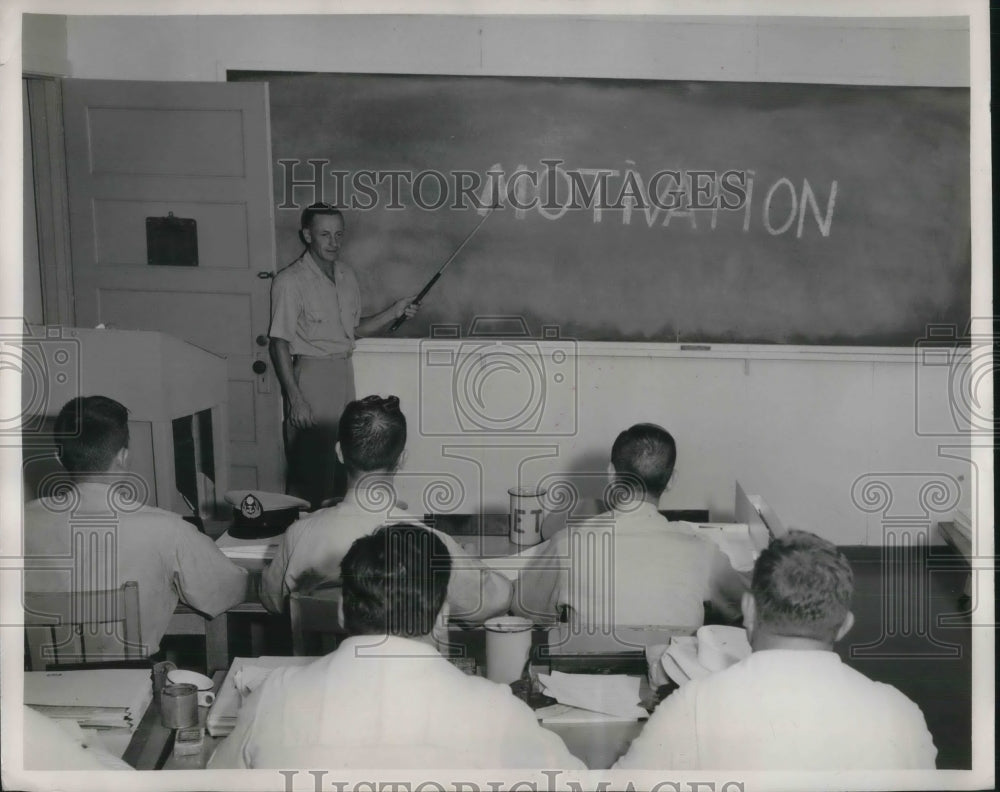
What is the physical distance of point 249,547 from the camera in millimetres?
2637

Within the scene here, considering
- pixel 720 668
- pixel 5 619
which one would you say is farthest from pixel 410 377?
pixel 720 668

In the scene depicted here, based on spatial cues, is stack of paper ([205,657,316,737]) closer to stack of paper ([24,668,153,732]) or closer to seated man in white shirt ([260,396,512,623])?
stack of paper ([24,668,153,732])

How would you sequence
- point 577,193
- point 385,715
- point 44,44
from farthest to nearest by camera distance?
point 577,193 < point 44,44 < point 385,715

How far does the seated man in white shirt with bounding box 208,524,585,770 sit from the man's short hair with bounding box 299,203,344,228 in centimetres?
283

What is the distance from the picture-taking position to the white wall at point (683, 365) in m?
4.10

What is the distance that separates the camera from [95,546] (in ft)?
7.61

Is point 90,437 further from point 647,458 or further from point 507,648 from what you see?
point 647,458

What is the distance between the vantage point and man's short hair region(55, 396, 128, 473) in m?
2.39

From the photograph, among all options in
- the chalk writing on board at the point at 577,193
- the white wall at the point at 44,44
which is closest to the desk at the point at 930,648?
the chalk writing on board at the point at 577,193

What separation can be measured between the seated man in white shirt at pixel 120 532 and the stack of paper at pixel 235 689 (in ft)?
1.56

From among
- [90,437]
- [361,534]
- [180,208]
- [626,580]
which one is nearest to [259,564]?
[361,534]

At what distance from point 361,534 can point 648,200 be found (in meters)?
2.37

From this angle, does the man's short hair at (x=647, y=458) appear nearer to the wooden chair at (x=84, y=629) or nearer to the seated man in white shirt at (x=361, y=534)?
the seated man in white shirt at (x=361, y=534)

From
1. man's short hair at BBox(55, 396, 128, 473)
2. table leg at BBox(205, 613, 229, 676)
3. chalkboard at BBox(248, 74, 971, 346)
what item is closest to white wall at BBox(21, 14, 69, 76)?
chalkboard at BBox(248, 74, 971, 346)
